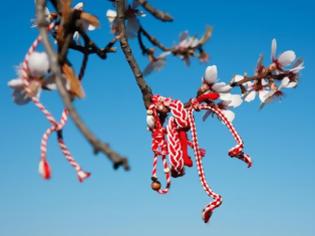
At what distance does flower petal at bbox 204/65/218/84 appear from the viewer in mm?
955

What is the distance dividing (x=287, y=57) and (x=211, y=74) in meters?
0.16

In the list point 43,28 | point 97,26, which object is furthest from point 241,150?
point 43,28

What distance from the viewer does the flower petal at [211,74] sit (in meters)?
0.96

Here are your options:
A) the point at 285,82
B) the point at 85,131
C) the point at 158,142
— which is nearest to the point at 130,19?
the point at 158,142

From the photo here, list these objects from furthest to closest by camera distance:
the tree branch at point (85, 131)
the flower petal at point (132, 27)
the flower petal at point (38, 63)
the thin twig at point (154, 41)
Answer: the flower petal at point (132, 27)
the thin twig at point (154, 41)
the flower petal at point (38, 63)
the tree branch at point (85, 131)

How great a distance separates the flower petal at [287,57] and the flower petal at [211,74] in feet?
0.46

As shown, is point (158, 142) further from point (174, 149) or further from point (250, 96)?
point (250, 96)

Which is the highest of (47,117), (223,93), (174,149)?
(223,93)

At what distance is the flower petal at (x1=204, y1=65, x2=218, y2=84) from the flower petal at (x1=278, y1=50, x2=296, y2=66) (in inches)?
5.5

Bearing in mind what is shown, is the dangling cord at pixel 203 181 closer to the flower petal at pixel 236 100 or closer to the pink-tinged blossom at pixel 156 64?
the flower petal at pixel 236 100

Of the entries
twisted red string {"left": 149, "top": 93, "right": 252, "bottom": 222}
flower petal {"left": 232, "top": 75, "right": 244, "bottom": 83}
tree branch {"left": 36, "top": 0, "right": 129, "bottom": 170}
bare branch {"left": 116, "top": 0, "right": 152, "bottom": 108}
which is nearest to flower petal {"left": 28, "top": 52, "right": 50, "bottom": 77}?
tree branch {"left": 36, "top": 0, "right": 129, "bottom": 170}

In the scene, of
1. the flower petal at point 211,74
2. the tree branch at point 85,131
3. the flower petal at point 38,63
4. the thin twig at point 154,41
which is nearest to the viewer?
the tree branch at point 85,131

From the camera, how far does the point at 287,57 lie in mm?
1016

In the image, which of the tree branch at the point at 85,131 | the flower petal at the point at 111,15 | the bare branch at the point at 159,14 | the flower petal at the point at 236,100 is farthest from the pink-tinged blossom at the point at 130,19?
the tree branch at the point at 85,131
